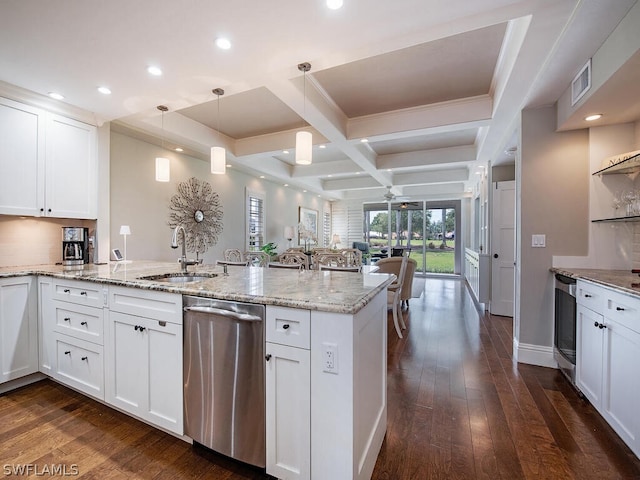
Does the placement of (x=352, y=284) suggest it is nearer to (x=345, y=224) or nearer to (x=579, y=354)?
(x=579, y=354)

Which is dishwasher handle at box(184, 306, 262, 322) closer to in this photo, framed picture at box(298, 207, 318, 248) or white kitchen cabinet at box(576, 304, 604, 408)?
white kitchen cabinet at box(576, 304, 604, 408)

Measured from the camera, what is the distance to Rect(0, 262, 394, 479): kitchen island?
1.25 m

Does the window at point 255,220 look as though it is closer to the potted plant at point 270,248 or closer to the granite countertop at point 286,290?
the potted plant at point 270,248

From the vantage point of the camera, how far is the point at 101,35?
1994 millimetres

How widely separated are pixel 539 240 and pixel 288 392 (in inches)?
112

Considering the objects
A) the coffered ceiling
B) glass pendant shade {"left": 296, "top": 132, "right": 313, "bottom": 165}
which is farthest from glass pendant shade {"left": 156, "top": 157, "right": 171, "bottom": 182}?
glass pendant shade {"left": 296, "top": 132, "right": 313, "bottom": 165}

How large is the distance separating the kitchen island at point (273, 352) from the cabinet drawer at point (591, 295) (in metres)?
1.36

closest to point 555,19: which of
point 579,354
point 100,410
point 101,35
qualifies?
point 579,354

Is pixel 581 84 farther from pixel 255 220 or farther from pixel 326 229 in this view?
pixel 326 229

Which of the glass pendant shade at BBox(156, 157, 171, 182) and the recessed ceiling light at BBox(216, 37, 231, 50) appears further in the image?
the glass pendant shade at BBox(156, 157, 171, 182)

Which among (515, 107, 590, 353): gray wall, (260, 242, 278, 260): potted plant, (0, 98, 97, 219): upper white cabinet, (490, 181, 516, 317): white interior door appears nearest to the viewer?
(0, 98, 97, 219): upper white cabinet

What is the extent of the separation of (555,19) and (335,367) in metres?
2.38

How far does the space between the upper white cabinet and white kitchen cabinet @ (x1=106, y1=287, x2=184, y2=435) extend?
1.68 meters

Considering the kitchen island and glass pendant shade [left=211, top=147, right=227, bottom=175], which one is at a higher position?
glass pendant shade [left=211, top=147, right=227, bottom=175]
